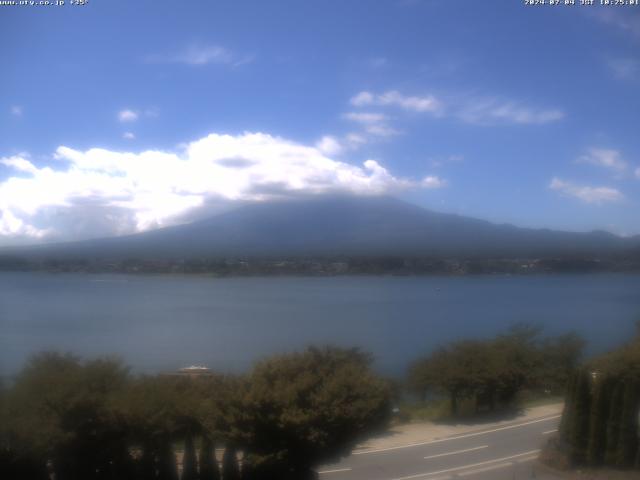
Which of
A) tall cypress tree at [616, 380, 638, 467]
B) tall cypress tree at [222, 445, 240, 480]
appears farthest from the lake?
tall cypress tree at [616, 380, 638, 467]

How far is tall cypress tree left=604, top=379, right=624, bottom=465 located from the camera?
741 cm

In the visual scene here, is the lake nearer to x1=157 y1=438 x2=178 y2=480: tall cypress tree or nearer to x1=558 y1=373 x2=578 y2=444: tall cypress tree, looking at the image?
x1=558 y1=373 x2=578 y2=444: tall cypress tree

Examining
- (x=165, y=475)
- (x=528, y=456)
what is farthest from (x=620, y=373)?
(x=165, y=475)

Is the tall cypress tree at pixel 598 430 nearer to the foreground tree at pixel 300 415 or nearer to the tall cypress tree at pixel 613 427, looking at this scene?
the tall cypress tree at pixel 613 427

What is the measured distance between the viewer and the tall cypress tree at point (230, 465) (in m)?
6.71

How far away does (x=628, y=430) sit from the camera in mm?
7348

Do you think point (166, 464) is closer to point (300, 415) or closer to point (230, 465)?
point (230, 465)

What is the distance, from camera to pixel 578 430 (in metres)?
7.57

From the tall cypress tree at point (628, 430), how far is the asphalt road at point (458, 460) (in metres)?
1.11

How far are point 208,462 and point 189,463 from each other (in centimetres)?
23

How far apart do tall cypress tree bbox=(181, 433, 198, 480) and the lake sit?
7.58 metres

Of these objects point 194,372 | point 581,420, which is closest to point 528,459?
point 581,420

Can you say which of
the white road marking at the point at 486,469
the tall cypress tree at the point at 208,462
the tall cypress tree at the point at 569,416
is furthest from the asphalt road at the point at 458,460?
the tall cypress tree at the point at 208,462

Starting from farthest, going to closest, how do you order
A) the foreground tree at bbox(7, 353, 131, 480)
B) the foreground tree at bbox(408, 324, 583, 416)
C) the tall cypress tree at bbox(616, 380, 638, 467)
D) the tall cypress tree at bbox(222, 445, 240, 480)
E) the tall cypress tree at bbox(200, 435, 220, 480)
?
the foreground tree at bbox(408, 324, 583, 416) → the tall cypress tree at bbox(616, 380, 638, 467) → the tall cypress tree at bbox(222, 445, 240, 480) → the tall cypress tree at bbox(200, 435, 220, 480) → the foreground tree at bbox(7, 353, 131, 480)
